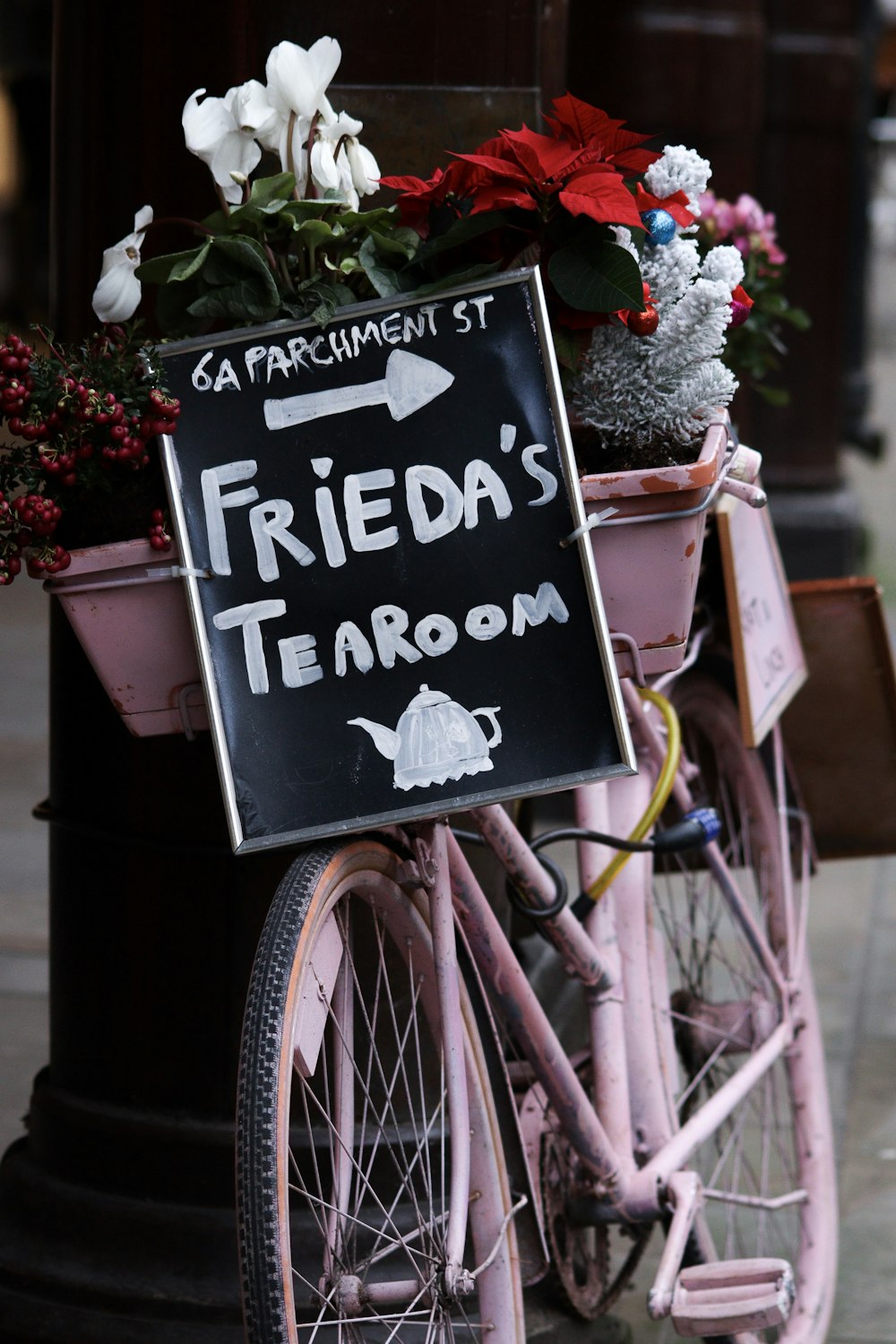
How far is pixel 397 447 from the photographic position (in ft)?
6.66

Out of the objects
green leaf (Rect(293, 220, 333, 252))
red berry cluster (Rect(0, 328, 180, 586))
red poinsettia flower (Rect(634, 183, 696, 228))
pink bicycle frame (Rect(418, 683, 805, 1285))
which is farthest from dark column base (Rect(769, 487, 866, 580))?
red berry cluster (Rect(0, 328, 180, 586))

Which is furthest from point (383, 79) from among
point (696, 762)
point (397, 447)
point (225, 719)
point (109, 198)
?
point (696, 762)

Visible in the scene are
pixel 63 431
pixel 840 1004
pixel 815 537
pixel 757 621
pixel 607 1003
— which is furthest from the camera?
pixel 815 537

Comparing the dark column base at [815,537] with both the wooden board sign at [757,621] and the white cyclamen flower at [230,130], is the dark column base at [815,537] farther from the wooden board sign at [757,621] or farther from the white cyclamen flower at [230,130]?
the white cyclamen flower at [230,130]

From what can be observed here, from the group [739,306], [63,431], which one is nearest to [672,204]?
[739,306]

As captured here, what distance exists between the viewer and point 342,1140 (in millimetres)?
2000

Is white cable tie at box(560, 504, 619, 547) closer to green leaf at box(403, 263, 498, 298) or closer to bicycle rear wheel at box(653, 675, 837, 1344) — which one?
green leaf at box(403, 263, 498, 298)

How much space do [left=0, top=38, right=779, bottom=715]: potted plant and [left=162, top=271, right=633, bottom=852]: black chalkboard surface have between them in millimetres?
51

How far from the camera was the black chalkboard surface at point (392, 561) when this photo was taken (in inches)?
79.0

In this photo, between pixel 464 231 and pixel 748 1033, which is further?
pixel 748 1033

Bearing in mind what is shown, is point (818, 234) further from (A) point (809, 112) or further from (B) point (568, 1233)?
(B) point (568, 1233)

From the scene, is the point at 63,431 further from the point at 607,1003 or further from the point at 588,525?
the point at 607,1003

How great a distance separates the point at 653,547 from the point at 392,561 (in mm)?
306

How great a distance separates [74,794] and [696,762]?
3.70 ft
